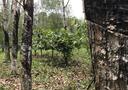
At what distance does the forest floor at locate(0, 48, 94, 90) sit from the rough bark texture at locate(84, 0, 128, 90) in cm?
1086

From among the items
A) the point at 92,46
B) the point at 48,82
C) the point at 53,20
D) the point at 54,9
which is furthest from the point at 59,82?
the point at 54,9

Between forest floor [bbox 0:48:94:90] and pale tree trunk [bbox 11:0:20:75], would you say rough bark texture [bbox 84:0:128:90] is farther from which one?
pale tree trunk [bbox 11:0:20:75]

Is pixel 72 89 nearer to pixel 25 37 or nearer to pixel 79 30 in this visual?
Result: pixel 25 37

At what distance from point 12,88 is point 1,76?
10.4ft

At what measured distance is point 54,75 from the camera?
19969 millimetres

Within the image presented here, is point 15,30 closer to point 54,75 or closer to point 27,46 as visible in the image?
point 54,75

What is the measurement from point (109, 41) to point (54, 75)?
17995mm

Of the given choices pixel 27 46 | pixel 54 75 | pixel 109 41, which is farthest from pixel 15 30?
pixel 109 41

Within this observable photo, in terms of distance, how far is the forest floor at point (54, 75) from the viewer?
51.0 ft

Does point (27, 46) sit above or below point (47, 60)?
above

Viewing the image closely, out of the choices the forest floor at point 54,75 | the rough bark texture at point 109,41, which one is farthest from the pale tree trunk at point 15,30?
the rough bark texture at point 109,41

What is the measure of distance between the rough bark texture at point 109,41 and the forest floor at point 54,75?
35.6ft

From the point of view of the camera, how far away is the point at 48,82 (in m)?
17.3

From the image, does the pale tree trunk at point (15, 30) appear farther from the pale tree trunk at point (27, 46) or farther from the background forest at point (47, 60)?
the pale tree trunk at point (27, 46)
